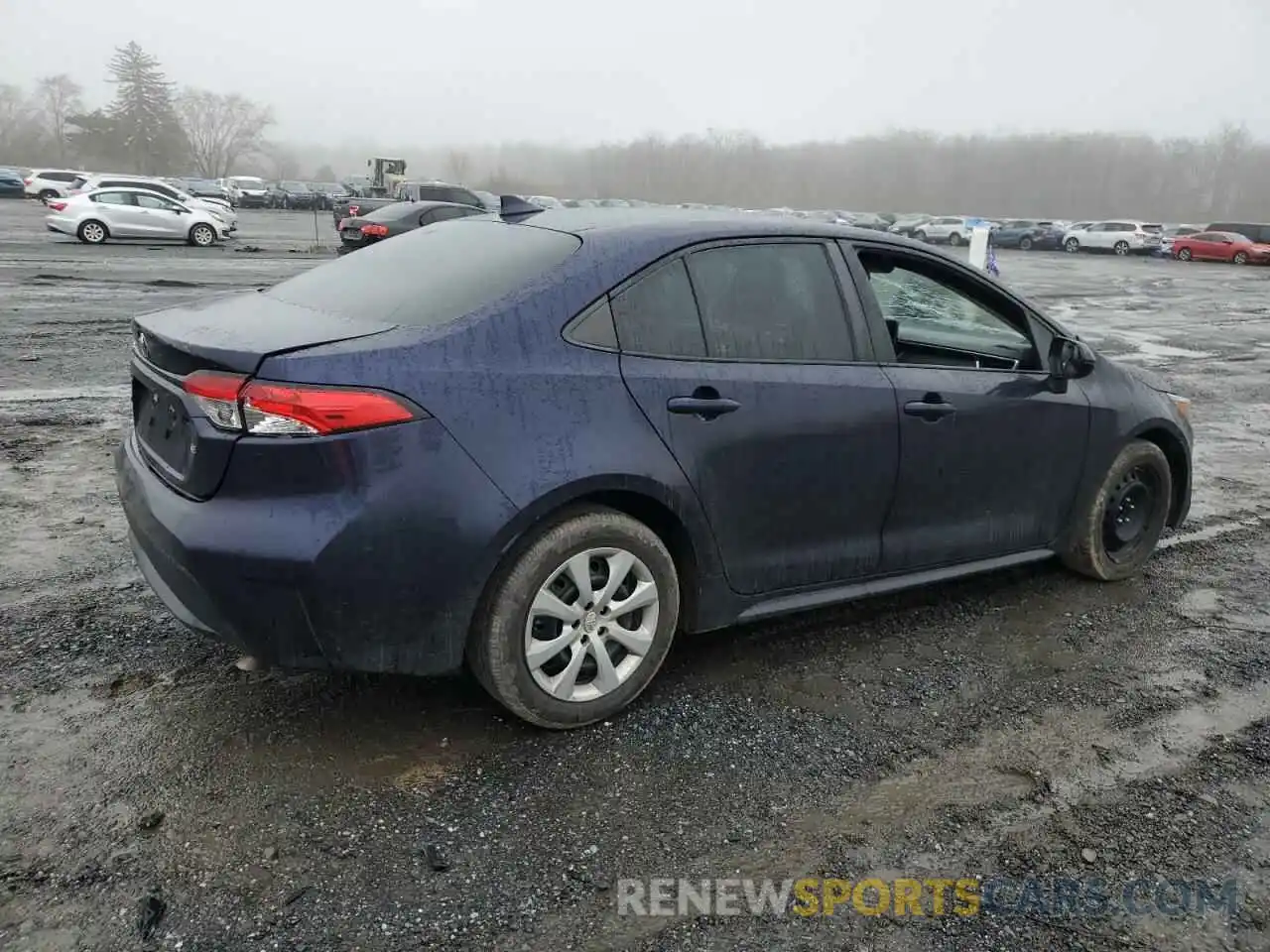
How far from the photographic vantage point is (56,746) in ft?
10.1

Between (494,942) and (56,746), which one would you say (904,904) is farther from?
(56,746)

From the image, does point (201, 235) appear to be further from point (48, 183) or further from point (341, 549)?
point (48, 183)

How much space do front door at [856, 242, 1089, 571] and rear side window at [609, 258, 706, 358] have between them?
0.83 metres

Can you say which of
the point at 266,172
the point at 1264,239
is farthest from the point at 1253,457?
the point at 266,172

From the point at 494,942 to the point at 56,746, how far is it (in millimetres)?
1654

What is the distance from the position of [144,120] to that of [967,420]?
124270 millimetres

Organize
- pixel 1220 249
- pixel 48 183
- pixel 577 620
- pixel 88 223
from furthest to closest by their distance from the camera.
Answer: pixel 48 183 → pixel 1220 249 → pixel 88 223 → pixel 577 620

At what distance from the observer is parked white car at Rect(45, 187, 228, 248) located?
24672 millimetres

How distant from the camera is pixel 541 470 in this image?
2.99 m

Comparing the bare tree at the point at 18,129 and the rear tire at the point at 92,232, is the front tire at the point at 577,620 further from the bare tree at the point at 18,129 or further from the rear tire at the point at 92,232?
the bare tree at the point at 18,129

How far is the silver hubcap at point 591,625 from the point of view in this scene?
3.13 metres

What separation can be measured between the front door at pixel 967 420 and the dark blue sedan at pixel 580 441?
13mm

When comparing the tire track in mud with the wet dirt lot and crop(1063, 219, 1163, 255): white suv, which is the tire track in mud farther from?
crop(1063, 219, 1163, 255): white suv

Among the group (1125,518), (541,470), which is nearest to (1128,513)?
(1125,518)
